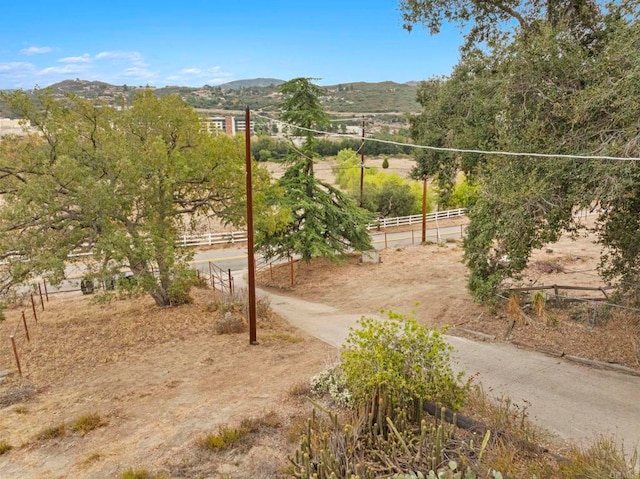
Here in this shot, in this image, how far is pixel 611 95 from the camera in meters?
8.56

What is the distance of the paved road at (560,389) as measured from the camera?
7262 millimetres

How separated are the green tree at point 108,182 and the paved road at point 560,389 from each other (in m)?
5.74

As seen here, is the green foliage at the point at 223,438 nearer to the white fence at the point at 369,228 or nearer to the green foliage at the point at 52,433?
the green foliage at the point at 52,433

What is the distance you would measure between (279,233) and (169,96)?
8482 millimetres

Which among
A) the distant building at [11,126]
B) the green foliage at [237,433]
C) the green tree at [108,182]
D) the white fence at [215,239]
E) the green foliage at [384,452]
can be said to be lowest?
the white fence at [215,239]

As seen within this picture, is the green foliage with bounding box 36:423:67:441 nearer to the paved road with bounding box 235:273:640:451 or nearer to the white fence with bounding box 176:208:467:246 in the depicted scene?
the paved road with bounding box 235:273:640:451

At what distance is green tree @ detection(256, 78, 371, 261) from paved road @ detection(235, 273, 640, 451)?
29.3 feet

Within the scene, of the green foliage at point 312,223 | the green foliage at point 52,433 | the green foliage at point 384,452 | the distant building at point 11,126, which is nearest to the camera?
the green foliage at point 384,452

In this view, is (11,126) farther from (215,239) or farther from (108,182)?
(215,239)

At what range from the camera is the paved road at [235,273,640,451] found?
7.26m

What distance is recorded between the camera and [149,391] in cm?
903

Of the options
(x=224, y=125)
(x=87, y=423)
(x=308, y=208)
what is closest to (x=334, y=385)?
(x=87, y=423)

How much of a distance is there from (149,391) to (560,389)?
311 inches

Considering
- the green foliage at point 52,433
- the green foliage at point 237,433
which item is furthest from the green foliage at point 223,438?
the green foliage at point 52,433
